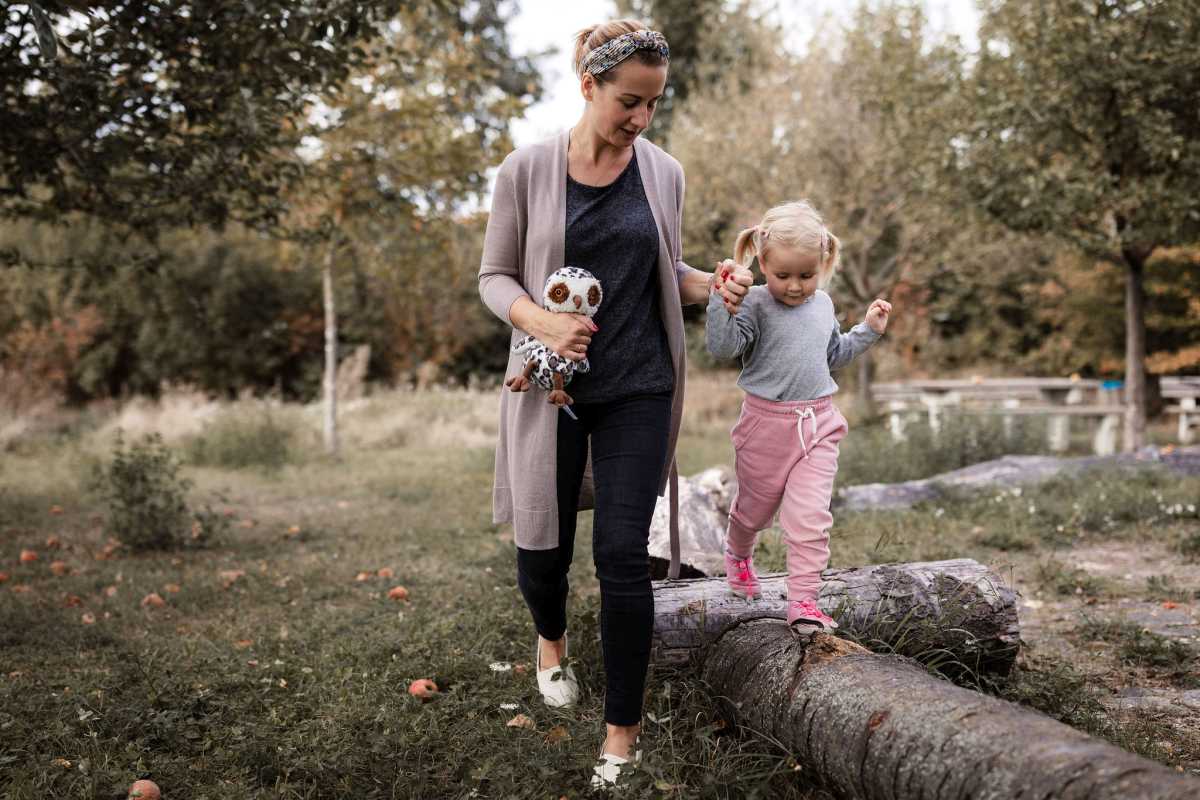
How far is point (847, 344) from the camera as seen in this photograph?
3133mm

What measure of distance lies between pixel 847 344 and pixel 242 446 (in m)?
9.16

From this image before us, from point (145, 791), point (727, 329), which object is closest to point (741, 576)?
point (727, 329)

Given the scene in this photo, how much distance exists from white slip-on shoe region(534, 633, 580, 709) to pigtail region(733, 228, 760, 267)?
1.44 metres

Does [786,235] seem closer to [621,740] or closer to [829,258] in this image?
[829,258]

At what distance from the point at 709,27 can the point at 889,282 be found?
1289 centimetres

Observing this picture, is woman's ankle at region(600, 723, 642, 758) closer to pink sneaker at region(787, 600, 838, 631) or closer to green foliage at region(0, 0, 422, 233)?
pink sneaker at region(787, 600, 838, 631)

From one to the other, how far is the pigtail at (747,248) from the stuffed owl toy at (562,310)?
55 cm

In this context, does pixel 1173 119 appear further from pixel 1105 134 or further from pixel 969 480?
pixel 969 480

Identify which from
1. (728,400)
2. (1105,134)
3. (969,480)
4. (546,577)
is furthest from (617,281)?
(728,400)

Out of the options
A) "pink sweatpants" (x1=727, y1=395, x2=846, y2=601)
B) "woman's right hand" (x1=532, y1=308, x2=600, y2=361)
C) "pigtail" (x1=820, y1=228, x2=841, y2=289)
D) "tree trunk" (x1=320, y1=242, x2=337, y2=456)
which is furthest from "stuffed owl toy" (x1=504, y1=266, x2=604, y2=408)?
"tree trunk" (x1=320, y1=242, x2=337, y2=456)

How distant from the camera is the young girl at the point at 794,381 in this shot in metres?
2.97

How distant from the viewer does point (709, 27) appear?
2591 cm

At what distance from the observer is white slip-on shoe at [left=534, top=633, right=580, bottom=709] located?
10.7 ft

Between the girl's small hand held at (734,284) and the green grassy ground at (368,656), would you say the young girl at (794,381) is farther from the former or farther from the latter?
the green grassy ground at (368,656)
